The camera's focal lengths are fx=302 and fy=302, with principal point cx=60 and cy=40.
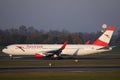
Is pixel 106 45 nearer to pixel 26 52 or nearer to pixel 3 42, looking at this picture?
pixel 26 52

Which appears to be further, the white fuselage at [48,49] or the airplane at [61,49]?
the white fuselage at [48,49]

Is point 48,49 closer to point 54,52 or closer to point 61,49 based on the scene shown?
point 54,52

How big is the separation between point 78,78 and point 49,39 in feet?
303

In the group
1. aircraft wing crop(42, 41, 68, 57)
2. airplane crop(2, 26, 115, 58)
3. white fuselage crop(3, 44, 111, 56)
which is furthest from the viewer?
white fuselage crop(3, 44, 111, 56)

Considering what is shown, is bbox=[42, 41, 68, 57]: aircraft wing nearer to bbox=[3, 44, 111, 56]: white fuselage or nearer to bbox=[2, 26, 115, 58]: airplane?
bbox=[2, 26, 115, 58]: airplane

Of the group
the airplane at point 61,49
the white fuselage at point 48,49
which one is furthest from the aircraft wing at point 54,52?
the white fuselage at point 48,49

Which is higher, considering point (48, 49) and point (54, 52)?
point (48, 49)

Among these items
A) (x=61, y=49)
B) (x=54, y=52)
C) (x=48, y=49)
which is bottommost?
(x=54, y=52)

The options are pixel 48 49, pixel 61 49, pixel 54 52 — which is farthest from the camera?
pixel 48 49

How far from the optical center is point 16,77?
3158 centimetres

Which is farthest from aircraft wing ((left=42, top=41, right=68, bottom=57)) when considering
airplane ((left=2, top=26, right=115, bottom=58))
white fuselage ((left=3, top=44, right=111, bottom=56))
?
white fuselage ((left=3, top=44, right=111, bottom=56))

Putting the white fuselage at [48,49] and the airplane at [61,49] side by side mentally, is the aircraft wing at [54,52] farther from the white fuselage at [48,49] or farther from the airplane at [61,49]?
the white fuselage at [48,49]

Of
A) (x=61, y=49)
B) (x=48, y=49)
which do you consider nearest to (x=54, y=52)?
(x=61, y=49)

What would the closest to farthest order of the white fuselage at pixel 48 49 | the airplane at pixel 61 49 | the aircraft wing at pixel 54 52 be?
the aircraft wing at pixel 54 52 → the airplane at pixel 61 49 → the white fuselage at pixel 48 49
